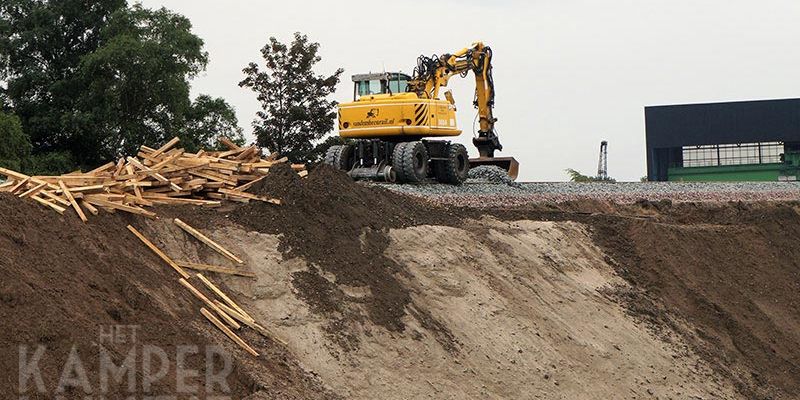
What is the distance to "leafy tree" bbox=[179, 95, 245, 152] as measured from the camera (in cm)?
3875

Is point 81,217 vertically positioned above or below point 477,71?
below

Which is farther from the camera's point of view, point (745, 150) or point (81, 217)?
point (745, 150)

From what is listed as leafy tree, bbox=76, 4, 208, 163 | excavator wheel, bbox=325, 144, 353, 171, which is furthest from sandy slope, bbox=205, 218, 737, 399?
leafy tree, bbox=76, 4, 208, 163

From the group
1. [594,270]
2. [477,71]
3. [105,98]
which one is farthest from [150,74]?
[594,270]

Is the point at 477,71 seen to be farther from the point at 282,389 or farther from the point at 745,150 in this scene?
the point at 745,150

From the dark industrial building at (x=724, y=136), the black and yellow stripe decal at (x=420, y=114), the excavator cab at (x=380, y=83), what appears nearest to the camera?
the black and yellow stripe decal at (x=420, y=114)

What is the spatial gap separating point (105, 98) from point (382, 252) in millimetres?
24149

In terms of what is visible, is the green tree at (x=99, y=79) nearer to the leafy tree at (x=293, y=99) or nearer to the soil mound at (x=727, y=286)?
the leafy tree at (x=293, y=99)

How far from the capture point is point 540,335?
565 inches

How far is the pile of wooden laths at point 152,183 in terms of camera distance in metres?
13.2

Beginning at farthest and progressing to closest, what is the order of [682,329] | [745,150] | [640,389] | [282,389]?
[745,150], [682,329], [640,389], [282,389]

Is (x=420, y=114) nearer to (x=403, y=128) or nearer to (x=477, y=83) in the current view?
(x=403, y=128)

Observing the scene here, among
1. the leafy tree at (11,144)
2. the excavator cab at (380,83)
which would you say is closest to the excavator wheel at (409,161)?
the excavator cab at (380,83)

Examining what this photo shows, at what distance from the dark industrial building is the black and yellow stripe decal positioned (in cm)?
2531
